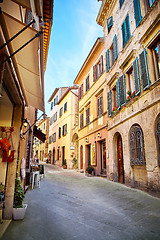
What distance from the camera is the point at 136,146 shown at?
738 centimetres

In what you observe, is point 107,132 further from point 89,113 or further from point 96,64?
point 96,64

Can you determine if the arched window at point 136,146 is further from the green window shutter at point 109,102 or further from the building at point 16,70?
the building at point 16,70

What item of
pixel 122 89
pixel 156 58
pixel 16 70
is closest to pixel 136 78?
pixel 156 58

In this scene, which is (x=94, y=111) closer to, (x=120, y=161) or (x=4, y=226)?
(x=120, y=161)

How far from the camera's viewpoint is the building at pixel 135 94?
6.18 meters

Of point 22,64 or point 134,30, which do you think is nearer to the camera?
point 22,64

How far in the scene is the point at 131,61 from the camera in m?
8.13

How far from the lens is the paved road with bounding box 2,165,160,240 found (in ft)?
→ 9.95

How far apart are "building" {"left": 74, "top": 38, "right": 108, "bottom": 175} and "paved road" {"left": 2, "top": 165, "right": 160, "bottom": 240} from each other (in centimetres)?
558

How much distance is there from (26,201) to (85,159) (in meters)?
9.89

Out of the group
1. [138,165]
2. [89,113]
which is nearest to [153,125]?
[138,165]

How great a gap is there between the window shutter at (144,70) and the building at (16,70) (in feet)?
13.2

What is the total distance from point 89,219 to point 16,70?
3.62 meters

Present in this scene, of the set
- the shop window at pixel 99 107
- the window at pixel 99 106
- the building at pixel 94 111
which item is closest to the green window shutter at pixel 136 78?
the building at pixel 94 111
